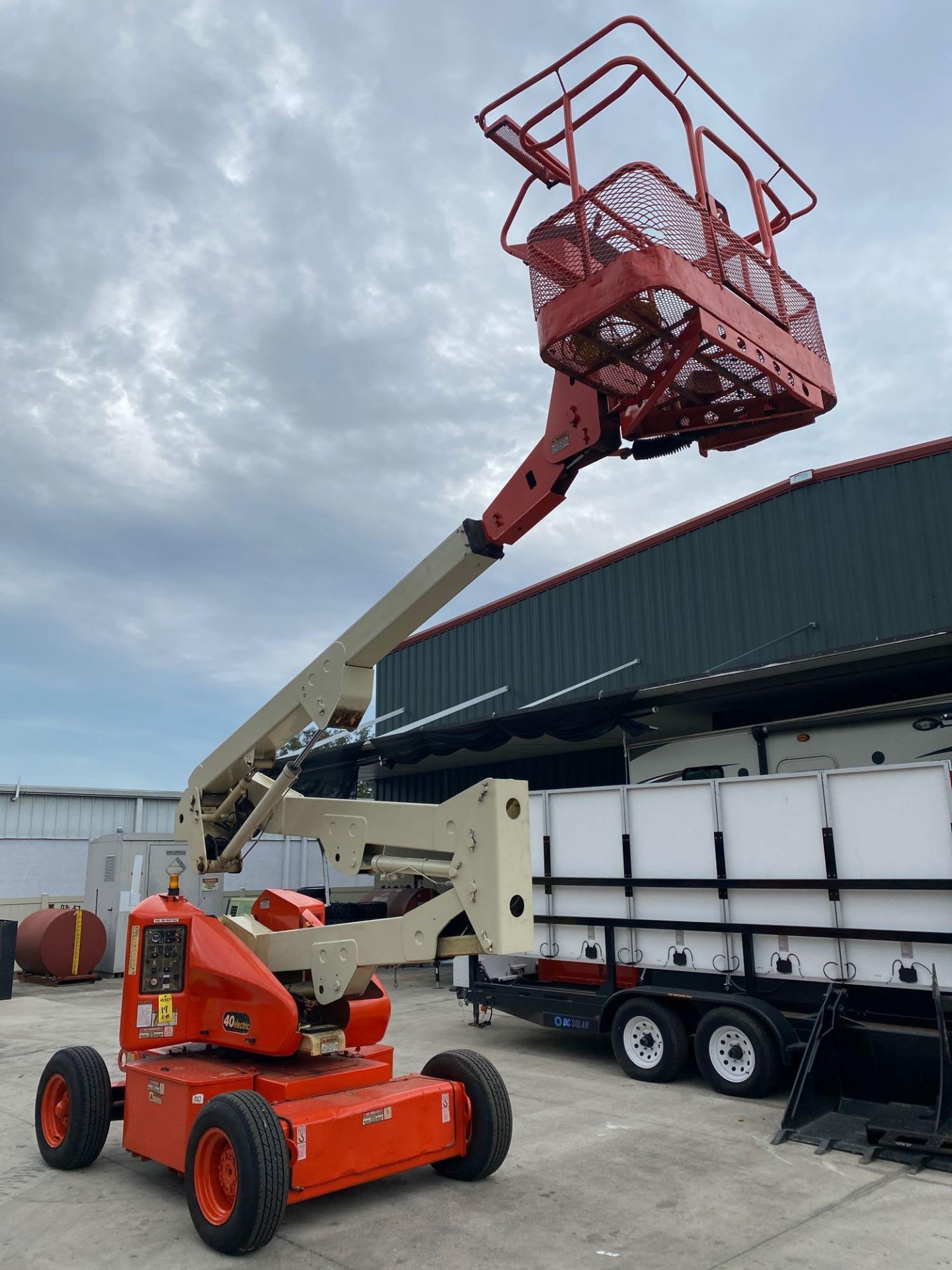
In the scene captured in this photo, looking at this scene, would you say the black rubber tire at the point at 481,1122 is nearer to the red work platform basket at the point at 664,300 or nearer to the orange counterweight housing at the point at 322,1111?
the orange counterweight housing at the point at 322,1111

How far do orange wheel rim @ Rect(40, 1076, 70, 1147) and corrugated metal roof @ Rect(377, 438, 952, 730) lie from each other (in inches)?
324

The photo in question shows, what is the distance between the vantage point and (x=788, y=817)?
26.8 ft

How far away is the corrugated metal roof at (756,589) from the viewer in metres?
13.1

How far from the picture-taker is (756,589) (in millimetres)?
14984

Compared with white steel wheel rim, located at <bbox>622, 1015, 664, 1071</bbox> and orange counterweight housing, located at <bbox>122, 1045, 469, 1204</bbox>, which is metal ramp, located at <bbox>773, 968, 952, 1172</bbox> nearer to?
white steel wheel rim, located at <bbox>622, 1015, 664, 1071</bbox>

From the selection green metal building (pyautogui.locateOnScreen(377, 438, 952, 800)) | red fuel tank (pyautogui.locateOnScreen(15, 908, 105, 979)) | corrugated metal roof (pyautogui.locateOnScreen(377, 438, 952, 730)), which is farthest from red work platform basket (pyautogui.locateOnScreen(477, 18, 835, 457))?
red fuel tank (pyautogui.locateOnScreen(15, 908, 105, 979))

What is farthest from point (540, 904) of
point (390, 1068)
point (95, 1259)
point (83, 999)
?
point (83, 999)

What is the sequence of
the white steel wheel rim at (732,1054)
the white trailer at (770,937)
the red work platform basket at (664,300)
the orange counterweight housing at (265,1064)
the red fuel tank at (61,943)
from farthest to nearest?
the red fuel tank at (61,943) < the white steel wheel rim at (732,1054) < the white trailer at (770,937) < the orange counterweight housing at (265,1064) < the red work platform basket at (664,300)

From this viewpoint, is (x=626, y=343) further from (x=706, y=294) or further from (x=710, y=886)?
Answer: (x=710, y=886)

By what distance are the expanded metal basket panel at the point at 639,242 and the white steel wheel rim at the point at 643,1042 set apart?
20.7 ft

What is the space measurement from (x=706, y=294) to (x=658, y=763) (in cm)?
807

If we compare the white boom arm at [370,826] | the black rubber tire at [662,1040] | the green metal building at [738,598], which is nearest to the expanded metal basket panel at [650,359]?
the white boom arm at [370,826]

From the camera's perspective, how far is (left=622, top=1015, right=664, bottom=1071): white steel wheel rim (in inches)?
340

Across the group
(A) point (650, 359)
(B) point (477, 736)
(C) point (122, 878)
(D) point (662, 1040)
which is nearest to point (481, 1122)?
(D) point (662, 1040)
